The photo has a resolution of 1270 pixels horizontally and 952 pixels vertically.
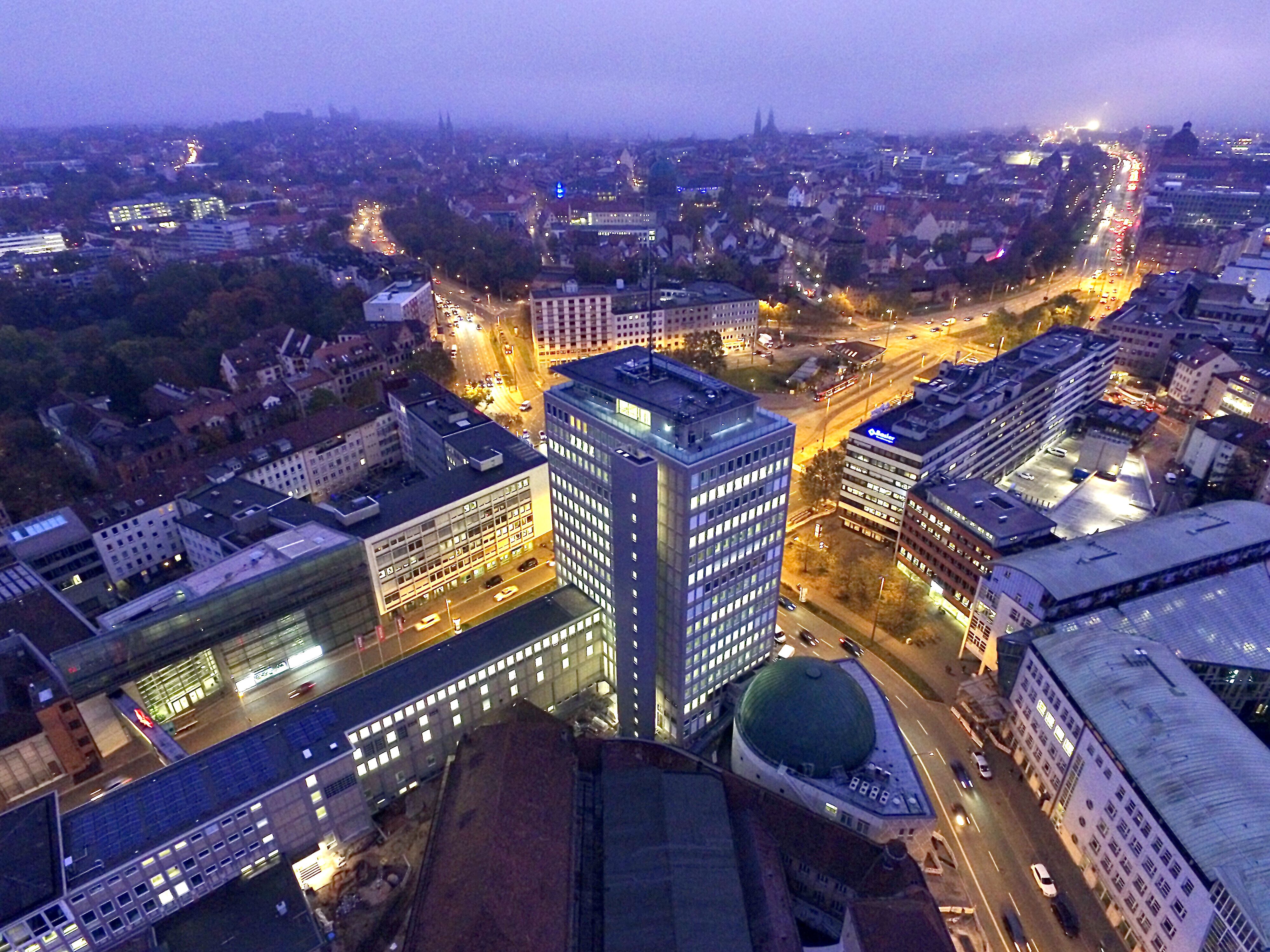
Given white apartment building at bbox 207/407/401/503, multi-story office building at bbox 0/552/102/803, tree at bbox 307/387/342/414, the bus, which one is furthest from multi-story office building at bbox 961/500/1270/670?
tree at bbox 307/387/342/414

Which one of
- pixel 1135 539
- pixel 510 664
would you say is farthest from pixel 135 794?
A: pixel 1135 539

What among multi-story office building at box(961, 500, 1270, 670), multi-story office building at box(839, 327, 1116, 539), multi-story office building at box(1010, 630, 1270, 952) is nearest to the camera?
multi-story office building at box(1010, 630, 1270, 952)

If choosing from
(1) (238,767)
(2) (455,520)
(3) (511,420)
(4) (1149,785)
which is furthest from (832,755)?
(3) (511,420)

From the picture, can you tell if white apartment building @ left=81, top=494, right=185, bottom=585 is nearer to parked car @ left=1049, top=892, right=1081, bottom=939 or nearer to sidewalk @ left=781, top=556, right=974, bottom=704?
sidewalk @ left=781, top=556, right=974, bottom=704

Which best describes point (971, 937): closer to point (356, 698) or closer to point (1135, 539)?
point (1135, 539)

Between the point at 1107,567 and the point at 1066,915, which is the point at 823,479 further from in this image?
the point at 1066,915

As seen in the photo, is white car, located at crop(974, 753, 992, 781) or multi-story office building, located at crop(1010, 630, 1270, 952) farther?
white car, located at crop(974, 753, 992, 781)
